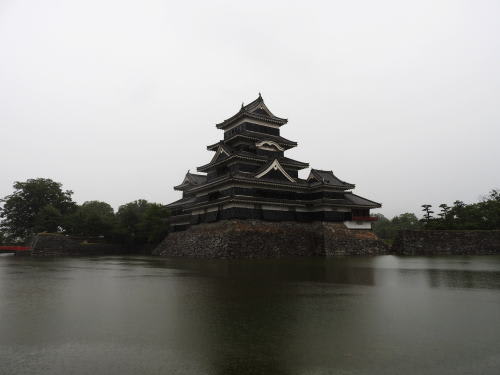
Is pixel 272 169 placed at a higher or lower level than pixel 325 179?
higher

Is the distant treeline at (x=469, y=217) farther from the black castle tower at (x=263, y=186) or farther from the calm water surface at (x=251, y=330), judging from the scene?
the calm water surface at (x=251, y=330)

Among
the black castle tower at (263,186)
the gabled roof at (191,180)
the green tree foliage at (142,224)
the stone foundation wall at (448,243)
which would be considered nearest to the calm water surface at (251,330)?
the black castle tower at (263,186)

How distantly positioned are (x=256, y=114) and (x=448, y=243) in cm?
2140

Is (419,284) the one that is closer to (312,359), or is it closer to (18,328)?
(312,359)

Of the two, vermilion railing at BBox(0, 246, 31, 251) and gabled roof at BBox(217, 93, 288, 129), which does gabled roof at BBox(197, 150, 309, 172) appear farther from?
vermilion railing at BBox(0, 246, 31, 251)

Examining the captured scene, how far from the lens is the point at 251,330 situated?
216 inches

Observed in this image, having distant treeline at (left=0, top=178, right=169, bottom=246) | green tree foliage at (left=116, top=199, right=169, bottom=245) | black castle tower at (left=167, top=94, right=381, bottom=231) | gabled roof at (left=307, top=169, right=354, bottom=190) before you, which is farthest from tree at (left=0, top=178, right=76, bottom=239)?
gabled roof at (left=307, top=169, right=354, bottom=190)

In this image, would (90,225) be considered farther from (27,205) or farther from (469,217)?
(469,217)

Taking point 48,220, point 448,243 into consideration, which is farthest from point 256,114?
point 48,220

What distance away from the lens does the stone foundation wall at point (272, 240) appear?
1014 inches

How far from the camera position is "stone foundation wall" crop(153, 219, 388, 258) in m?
25.8

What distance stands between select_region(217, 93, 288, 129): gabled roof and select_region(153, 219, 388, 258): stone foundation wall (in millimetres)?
10785

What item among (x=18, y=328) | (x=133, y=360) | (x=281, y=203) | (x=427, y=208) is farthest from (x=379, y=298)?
(x=427, y=208)

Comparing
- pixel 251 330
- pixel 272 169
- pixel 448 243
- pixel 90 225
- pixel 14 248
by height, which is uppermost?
pixel 272 169
